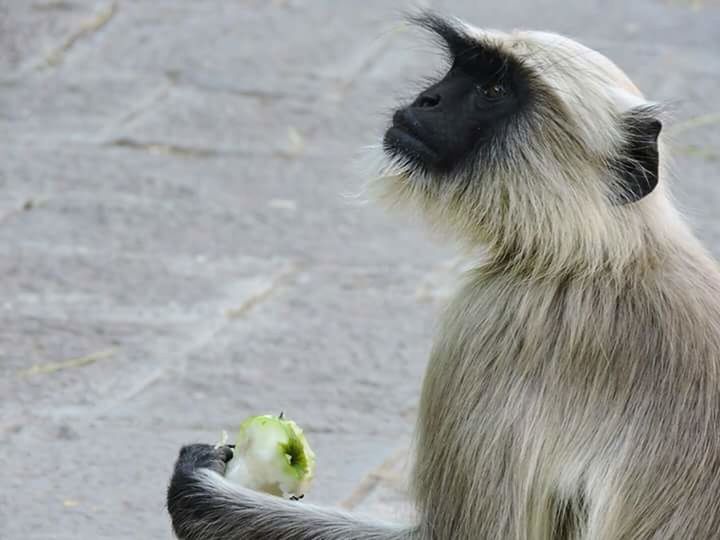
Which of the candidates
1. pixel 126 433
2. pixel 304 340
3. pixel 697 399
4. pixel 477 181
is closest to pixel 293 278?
pixel 304 340

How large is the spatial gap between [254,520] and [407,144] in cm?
94

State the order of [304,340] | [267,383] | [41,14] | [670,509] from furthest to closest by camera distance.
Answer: [41,14] → [304,340] → [267,383] → [670,509]

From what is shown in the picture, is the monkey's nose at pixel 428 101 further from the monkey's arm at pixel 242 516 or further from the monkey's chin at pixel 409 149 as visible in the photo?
the monkey's arm at pixel 242 516

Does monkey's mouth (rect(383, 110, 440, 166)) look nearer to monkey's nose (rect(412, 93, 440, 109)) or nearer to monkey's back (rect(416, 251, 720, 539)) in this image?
monkey's nose (rect(412, 93, 440, 109))

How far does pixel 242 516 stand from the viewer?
364 cm

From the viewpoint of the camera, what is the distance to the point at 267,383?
5418mm

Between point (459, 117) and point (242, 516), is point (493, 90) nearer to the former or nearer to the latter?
point (459, 117)

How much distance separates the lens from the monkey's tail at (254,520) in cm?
362

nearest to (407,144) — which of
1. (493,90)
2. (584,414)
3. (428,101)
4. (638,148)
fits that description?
(428,101)

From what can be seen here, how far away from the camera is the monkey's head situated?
138 inches

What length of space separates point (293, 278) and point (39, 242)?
104 centimetres

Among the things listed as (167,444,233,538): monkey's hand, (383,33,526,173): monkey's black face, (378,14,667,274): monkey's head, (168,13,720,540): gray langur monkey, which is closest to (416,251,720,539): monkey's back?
(168,13,720,540): gray langur monkey

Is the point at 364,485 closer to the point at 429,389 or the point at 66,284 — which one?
the point at 429,389

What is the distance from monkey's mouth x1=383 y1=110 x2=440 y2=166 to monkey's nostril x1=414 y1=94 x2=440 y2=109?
0.05 metres
